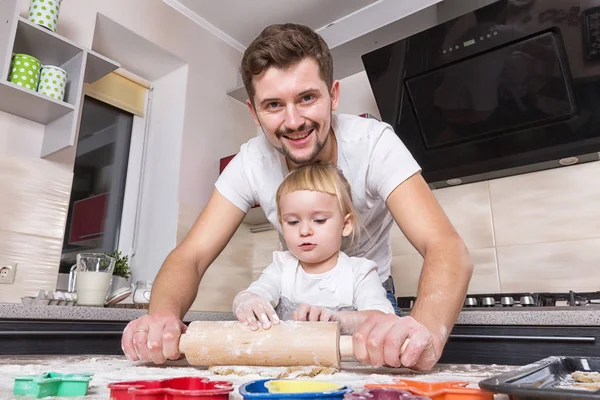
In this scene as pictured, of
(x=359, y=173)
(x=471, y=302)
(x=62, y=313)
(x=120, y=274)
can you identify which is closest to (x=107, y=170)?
(x=120, y=274)

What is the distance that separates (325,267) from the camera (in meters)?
1.11

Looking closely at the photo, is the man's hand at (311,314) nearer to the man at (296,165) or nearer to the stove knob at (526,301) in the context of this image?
the man at (296,165)

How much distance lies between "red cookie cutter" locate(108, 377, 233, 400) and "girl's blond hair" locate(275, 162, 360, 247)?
679 mm

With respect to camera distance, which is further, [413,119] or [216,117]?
[216,117]

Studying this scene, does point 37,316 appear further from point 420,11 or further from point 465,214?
point 420,11

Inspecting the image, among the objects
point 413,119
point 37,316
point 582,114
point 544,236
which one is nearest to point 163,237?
point 37,316

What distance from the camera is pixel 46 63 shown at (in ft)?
6.54

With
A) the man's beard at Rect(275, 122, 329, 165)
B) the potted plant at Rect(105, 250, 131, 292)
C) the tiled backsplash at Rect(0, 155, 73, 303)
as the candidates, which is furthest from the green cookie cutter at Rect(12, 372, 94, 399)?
the potted plant at Rect(105, 250, 131, 292)

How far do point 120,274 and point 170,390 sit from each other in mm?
1971

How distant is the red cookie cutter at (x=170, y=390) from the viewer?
15.3 inches

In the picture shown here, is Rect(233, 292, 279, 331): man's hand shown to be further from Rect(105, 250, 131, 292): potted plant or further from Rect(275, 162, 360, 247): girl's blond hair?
Rect(105, 250, 131, 292): potted plant

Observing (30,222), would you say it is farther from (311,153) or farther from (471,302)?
(471,302)

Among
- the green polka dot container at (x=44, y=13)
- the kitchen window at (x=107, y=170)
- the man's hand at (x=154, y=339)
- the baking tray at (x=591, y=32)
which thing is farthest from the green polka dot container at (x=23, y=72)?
the baking tray at (x=591, y=32)

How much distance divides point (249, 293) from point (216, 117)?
2.03 m
